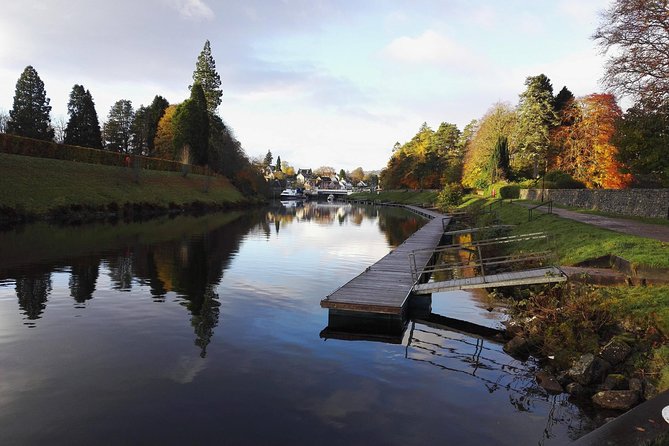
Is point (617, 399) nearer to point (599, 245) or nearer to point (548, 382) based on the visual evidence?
point (548, 382)

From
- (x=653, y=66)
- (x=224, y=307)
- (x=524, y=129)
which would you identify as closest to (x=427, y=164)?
(x=524, y=129)

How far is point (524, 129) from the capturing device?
6838 centimetres

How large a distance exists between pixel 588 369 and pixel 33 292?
16.6 m

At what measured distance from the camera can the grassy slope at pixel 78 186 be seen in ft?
124

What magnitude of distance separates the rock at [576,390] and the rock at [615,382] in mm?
355

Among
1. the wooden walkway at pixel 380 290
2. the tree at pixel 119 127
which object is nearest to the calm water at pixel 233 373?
the wooden walkway at pixel 380 290

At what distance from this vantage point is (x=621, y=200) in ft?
107

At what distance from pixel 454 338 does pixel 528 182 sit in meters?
52.2

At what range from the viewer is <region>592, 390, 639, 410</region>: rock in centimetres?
815

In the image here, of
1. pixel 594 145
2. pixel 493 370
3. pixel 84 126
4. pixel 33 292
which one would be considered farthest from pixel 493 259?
pixel 84 126

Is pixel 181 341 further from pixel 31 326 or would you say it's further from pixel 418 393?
pixel 418 393

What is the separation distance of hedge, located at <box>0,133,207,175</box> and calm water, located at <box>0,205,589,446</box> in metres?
29.9

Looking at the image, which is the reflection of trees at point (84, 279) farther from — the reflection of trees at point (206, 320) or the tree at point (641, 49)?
the tree at point (641, 49)

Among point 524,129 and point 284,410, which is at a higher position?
point 524,129
